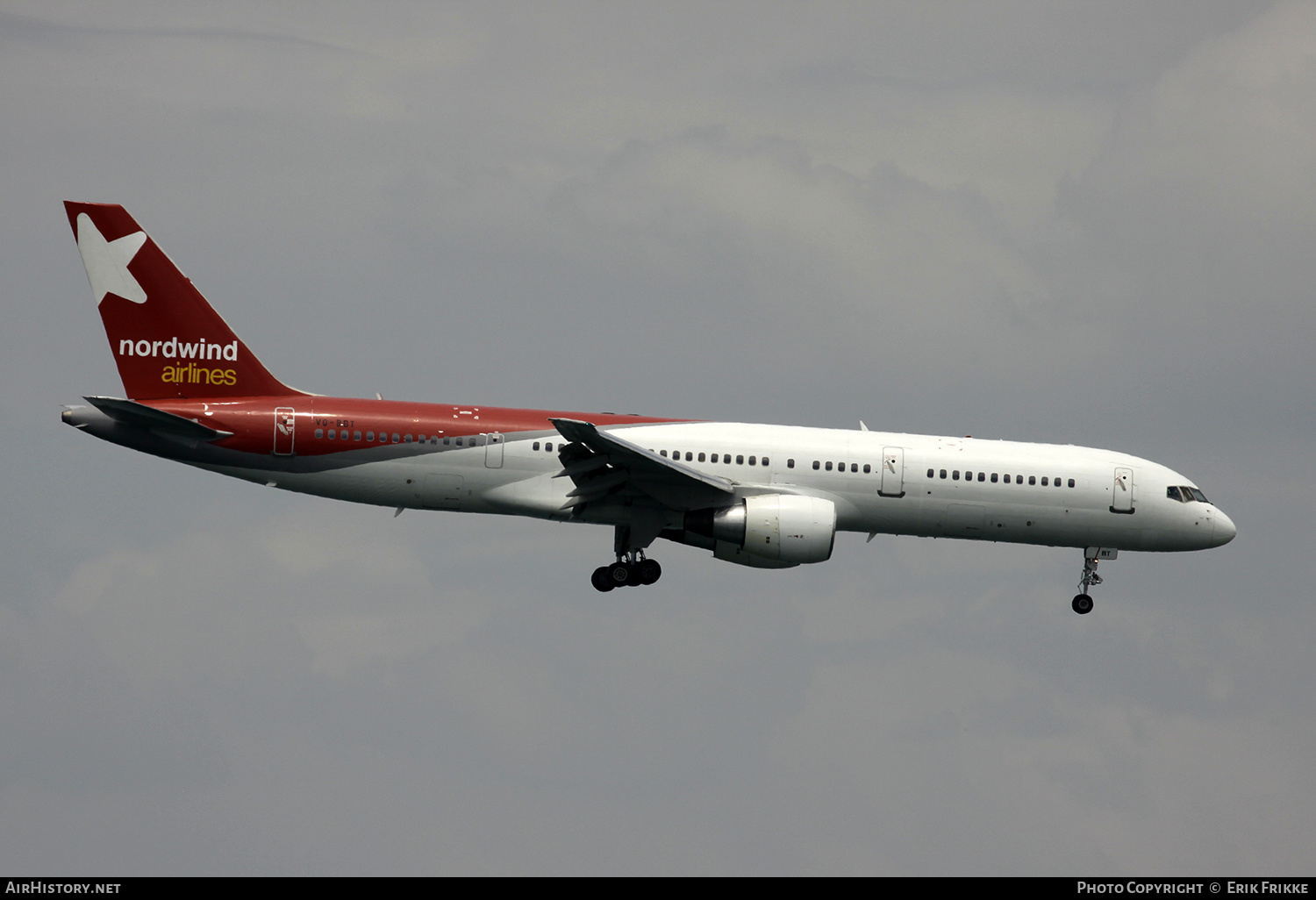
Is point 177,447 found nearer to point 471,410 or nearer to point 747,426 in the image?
point 471,410

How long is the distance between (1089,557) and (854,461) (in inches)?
334

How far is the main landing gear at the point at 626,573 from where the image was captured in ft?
151

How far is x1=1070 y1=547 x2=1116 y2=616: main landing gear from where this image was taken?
47.8 meters

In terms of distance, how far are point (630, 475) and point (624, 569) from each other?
364 cm

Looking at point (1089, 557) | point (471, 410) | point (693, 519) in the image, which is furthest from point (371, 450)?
point (1089, 557)

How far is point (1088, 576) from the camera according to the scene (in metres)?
48.1

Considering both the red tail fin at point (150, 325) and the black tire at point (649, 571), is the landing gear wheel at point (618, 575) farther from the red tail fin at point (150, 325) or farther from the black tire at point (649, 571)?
the red tail fin at point (150, 325)

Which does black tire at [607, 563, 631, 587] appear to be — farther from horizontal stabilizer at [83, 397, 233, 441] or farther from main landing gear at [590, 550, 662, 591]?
horizontal stabilizer at [83, 397, 233, 441]

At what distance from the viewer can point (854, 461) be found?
4572cm

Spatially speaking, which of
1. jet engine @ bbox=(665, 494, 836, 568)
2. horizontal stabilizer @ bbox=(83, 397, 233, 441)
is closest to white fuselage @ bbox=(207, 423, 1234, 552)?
horizontal stabilizer @ bbox=(83, 397, 233, 441)

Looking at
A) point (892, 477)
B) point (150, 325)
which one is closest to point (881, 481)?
point (892, 477)

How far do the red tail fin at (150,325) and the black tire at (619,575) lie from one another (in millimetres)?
10815

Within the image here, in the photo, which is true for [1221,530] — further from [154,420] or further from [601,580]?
[154,420]

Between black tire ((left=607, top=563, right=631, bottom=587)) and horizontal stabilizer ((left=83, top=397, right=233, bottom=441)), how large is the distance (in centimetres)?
1176
